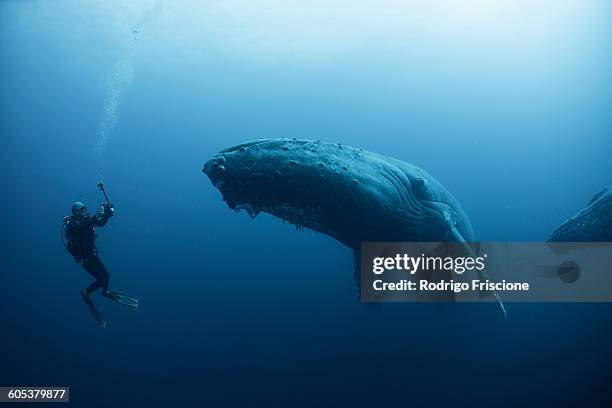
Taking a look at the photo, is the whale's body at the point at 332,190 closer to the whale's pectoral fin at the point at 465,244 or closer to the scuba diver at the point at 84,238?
the whale's pectoral fin at the point at 465,244

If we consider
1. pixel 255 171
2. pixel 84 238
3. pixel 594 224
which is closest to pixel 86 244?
pixel 84 238

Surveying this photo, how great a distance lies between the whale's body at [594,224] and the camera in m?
5.80

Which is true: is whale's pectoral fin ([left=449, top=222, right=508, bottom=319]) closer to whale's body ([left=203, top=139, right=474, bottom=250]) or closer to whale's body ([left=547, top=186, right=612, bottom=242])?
whale's body ([left=203, top=139, right=474, bottom=250])

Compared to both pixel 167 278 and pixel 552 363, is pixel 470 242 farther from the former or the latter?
pixel 167 278

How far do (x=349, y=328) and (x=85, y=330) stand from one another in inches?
298

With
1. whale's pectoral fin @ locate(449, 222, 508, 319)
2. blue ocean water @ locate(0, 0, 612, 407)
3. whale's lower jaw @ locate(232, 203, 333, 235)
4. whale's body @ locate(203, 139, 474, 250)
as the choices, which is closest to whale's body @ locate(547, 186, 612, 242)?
whale's pectoral fin @ locate(449, 222, 508, 319)

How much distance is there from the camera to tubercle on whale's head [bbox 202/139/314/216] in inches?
195

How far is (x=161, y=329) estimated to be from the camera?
38.9 ft

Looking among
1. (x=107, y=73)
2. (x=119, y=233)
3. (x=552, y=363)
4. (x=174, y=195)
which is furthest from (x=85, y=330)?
(x=552, y=363)

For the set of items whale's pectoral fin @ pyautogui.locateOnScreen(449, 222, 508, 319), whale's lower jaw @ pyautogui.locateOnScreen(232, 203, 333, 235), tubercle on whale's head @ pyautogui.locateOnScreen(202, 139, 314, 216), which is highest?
tubercle on whale's head @ pyautogui.locateOnScreen(202, 139, 314, 216)

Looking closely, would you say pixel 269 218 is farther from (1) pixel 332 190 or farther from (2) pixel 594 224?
(2) pixel 594 224

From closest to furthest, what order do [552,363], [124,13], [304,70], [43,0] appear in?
[552,363]
[43,0]
[124,13]
[304,70]

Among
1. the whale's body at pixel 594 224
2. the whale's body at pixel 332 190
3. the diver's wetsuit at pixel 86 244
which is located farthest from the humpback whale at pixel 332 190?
the diver's wetsuit at pixel 86 244

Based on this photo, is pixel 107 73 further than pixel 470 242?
Yes
